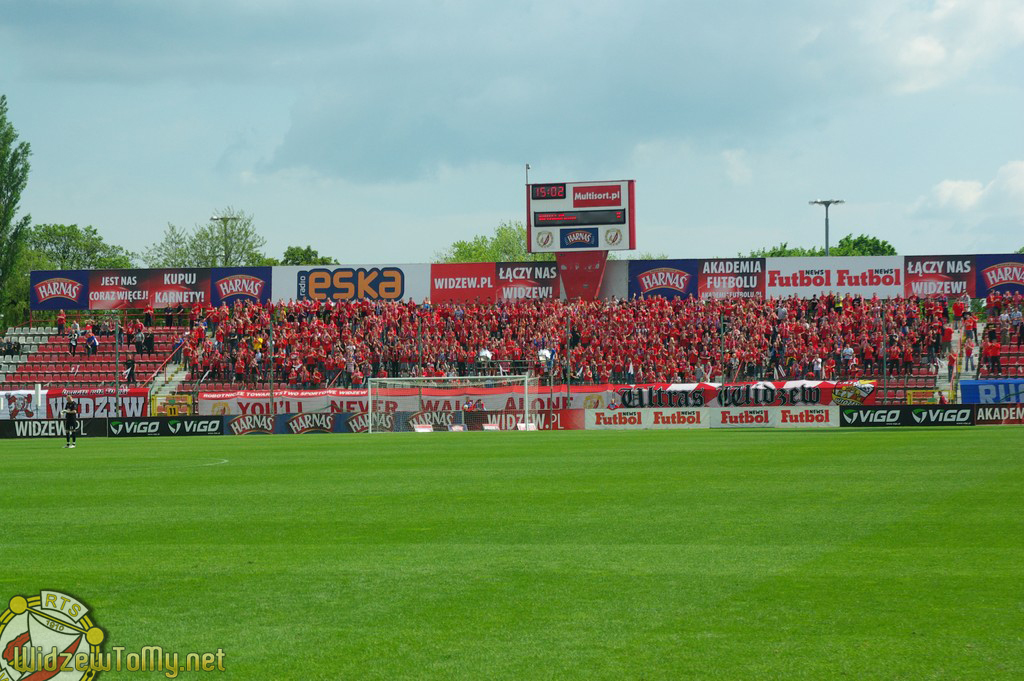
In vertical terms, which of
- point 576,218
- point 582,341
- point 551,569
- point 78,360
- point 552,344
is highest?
point 576,218

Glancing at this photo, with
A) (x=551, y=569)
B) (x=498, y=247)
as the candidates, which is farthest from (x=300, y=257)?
(x=551, y=569)

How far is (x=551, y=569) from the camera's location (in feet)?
31.5

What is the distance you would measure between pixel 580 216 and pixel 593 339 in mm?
10446

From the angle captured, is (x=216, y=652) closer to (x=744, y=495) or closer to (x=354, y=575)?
(x=354, y=575)

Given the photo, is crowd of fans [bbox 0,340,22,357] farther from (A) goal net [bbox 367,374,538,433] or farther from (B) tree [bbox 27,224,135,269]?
(B) tree [bbox 27,224,135,269]

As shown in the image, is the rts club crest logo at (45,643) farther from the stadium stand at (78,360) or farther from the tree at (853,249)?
the tree at (853,249)

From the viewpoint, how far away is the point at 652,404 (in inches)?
1827

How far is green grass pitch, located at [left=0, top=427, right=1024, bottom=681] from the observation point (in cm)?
686

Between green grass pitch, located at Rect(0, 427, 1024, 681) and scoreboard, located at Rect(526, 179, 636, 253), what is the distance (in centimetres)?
4109

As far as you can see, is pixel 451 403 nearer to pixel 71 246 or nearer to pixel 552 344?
pixel 552 344

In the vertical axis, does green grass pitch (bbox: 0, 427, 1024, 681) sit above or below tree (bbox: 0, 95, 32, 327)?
below

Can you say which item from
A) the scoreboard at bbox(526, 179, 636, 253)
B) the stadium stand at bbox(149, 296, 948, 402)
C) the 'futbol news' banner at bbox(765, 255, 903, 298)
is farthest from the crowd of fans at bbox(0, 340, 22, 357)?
the 'futbol news' banner at bbox(765, 255, 903, 298)

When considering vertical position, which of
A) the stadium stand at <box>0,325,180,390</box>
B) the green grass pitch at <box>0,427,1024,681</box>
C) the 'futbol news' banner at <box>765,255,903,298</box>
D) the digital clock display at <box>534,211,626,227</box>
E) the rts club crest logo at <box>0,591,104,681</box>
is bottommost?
the green grass pitch at <box>0,427,1024,681</box>

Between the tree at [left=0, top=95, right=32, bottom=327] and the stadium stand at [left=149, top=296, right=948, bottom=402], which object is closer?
the stadium stand at [left=149, top=296, right=948, bottom=402]
